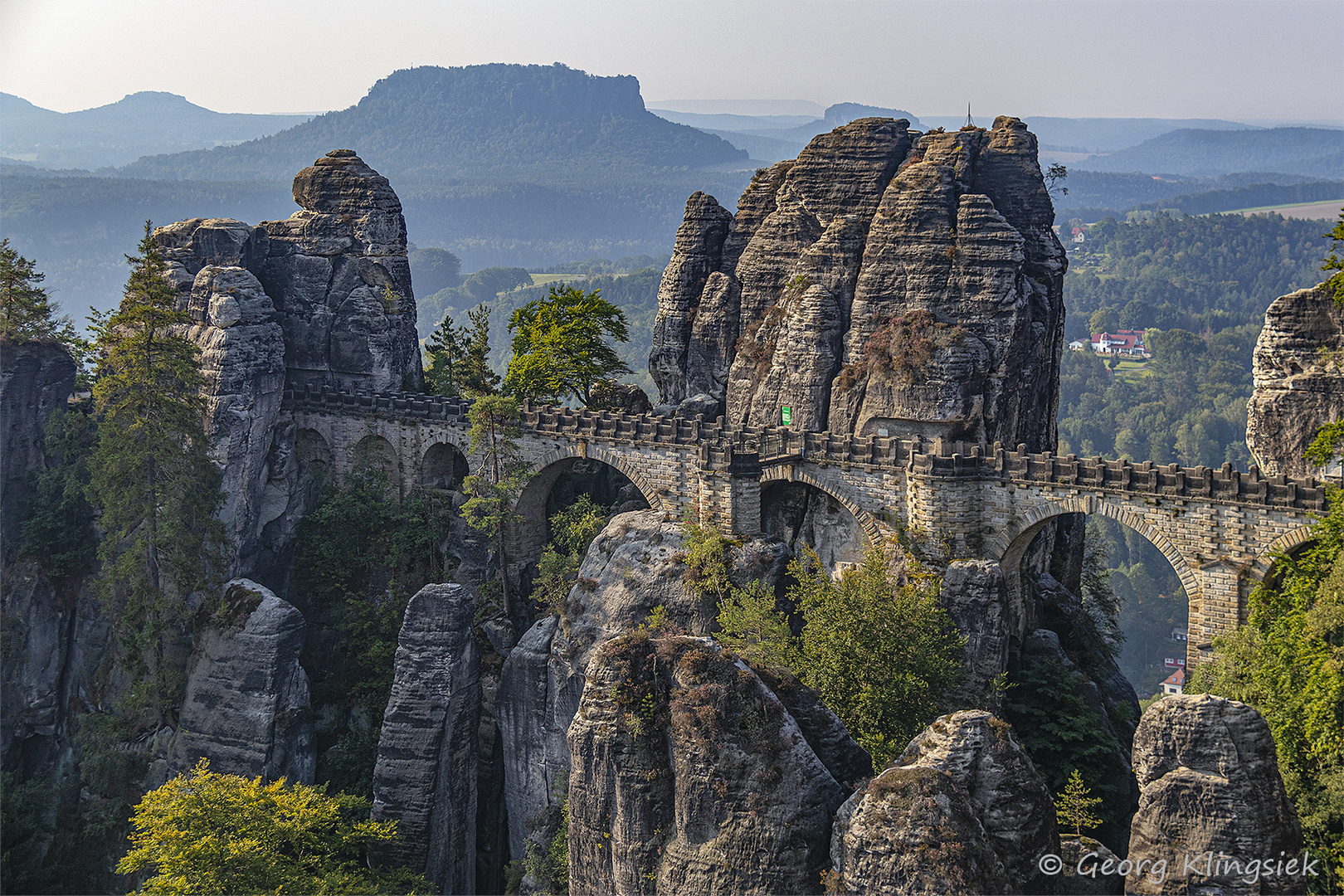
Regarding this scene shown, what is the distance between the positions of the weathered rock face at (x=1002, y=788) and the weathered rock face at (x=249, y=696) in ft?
86.0

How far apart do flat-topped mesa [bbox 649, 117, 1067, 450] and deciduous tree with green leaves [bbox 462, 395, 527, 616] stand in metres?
8.47

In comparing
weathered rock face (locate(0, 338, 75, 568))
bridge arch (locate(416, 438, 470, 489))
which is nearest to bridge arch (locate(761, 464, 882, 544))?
bridge arch (locate(416, 438, 470, 489))

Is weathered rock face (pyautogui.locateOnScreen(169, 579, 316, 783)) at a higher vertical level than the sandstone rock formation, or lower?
lower

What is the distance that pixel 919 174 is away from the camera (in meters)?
41.0

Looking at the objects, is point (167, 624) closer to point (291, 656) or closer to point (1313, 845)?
point (291, 656)

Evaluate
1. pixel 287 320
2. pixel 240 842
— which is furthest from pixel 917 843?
pixel 287 320

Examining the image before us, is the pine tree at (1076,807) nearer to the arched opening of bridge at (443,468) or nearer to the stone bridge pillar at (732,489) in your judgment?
the stone bridge pillar at (732,489)

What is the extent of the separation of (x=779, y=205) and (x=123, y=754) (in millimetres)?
30765

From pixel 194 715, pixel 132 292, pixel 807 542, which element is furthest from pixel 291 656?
pixel 807 542

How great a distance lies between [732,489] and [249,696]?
685 inches

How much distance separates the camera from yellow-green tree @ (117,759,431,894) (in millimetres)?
26812

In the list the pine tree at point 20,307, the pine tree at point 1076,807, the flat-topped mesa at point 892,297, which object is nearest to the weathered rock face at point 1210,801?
the pine tree at point 1076,807

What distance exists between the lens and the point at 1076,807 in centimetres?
2528

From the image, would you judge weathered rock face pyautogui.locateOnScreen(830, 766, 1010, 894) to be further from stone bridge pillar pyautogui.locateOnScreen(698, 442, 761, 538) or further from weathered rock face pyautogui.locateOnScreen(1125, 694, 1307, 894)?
stone bridge pillar pyautogui.locateOnScreen(698, 442, 761, 538)
